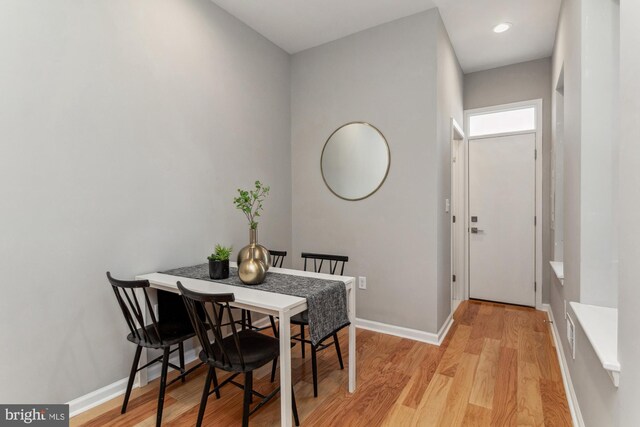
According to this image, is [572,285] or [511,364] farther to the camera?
[511,364]

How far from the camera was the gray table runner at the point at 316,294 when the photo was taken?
5.93 ft

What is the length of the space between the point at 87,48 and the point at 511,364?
3.67 metres

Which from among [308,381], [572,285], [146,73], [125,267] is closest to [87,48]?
[146,73]

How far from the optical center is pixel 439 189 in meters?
3.00

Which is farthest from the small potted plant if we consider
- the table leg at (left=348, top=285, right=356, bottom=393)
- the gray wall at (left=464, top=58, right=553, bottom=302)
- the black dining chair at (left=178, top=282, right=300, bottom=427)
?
the gray wall at (left=464, top=58, right=553, bottom=302)

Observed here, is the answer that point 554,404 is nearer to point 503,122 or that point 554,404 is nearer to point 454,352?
point 454,352

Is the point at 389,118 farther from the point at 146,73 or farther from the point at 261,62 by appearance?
the point at 146,73

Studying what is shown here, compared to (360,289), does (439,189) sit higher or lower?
higher

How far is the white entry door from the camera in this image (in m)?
3.89

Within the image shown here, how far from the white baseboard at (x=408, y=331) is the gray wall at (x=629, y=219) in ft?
6.02

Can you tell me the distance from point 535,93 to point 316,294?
3.76 m

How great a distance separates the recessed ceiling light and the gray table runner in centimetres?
294

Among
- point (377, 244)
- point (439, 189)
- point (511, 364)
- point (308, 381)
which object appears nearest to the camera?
point (308, 381)

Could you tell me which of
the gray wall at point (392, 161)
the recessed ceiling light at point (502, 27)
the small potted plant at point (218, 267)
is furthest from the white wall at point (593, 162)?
the small potted plant at point (218, 267)
